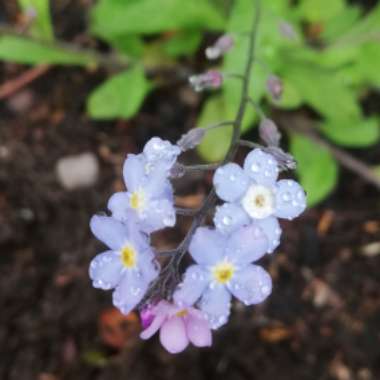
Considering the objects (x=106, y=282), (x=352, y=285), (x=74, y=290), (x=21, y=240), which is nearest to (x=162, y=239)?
(x=74, y=290)

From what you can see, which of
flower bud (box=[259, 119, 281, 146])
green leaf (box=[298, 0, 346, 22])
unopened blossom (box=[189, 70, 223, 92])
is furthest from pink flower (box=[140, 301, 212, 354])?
green leaf (box=[298, 0, 346, 22])

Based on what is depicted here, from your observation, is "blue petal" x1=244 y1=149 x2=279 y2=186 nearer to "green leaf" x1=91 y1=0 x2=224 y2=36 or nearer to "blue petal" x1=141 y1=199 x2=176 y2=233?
"blue petal" x1=141 y1=199 x2=176 y2=233

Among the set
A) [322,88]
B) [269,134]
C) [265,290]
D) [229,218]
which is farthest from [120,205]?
[322,88]

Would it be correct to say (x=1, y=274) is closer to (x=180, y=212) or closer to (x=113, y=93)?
(x=113, y=93)

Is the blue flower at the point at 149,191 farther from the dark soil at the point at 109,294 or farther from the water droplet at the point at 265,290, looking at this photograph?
the dark soil at the point at 109,294

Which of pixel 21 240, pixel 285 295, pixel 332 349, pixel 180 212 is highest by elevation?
pixel 180 212

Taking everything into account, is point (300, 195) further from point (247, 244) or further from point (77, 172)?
point (77, 172)

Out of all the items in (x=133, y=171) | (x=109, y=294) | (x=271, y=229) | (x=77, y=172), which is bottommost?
(x=109, y=294)
